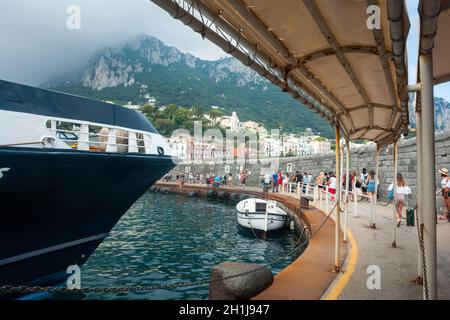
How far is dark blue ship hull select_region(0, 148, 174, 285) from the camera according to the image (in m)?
5.70

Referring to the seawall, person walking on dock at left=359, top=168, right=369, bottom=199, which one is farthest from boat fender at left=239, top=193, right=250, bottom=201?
person walking on dock at left=359, top=168, right=369, bottom=199

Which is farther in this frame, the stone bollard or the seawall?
the seawall

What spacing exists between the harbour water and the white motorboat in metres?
0.57

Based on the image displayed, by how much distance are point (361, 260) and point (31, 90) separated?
710cm

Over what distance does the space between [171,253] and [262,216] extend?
476cm

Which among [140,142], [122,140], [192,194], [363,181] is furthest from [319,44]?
[192,194]

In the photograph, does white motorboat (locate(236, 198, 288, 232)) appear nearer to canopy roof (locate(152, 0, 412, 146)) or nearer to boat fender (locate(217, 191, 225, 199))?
canopy roof (locate(152, 0, 412, 146))

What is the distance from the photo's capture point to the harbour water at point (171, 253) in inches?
349

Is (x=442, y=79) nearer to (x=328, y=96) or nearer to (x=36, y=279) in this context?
(x=328, y=96)

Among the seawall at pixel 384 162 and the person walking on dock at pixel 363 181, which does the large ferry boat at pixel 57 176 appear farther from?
the person walking on dock at pixel 363 181

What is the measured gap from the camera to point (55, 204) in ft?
21.2

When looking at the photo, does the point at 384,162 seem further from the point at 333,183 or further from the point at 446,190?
the point at 446,190

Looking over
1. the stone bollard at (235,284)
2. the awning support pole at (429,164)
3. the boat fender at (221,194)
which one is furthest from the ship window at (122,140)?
the boat fender at (221,194)
